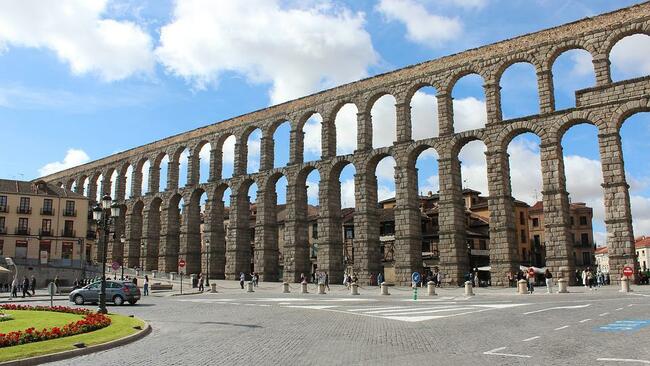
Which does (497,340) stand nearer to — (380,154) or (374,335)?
(374,335)

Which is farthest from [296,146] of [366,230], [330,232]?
[366,230]

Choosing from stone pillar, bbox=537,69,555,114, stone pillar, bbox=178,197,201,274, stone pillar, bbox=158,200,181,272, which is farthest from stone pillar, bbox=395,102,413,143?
stone pillar, bbox=158,200,181,272

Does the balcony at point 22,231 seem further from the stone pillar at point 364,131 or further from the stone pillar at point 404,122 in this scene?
the stone pillar at point 404,122

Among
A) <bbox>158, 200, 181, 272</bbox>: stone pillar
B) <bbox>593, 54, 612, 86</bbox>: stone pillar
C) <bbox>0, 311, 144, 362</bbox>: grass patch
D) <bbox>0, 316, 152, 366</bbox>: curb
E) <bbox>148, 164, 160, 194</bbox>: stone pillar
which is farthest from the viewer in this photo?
<bbox>148, 164, 160, 194</bbox>: stone pillar

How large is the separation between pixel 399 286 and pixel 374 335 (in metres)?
→ 31.8

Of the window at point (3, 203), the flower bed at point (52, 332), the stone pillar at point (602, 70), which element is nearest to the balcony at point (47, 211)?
the window at point (3, 203)

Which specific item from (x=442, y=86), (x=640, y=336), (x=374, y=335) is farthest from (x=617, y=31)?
(x=374, y=335)

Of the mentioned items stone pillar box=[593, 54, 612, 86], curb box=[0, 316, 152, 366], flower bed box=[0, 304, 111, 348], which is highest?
stone pillar box=[593, 54, 612, 86]

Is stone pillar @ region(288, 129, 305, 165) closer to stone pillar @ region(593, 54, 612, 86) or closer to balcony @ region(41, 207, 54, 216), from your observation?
stone pillar @ region(593, 54, 612, 86)

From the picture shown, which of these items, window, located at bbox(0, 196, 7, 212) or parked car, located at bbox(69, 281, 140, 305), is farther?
window, located at bbox(0, 196, 7, 212)

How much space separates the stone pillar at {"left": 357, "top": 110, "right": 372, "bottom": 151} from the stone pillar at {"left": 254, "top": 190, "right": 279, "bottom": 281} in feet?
43.0

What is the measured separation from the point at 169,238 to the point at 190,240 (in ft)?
15.8

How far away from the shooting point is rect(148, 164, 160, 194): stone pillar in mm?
73250

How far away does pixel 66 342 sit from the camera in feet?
45.3
